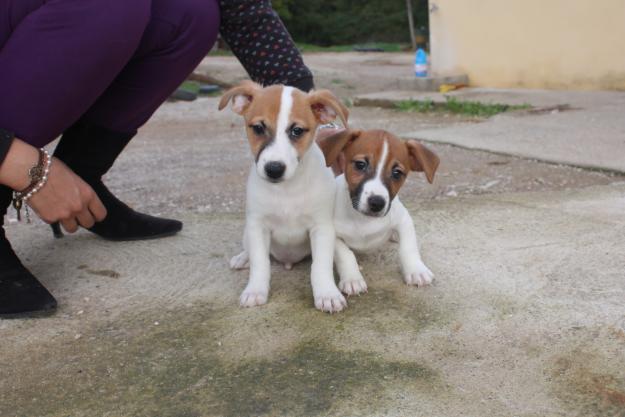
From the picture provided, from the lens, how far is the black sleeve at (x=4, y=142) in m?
1.70

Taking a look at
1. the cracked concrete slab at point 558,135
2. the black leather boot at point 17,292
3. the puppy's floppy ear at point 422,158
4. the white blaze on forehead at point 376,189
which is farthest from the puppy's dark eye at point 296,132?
the cracked concrete slab at point 558,135

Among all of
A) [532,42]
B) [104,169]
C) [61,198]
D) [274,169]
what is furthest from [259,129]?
[532,42]

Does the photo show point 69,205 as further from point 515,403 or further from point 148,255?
point 515,403

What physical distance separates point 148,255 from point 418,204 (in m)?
1.13

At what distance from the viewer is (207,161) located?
4.39 metres

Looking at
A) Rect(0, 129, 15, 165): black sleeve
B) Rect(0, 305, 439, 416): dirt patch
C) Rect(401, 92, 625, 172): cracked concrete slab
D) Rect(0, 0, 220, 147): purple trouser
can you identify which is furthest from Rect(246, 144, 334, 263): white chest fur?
Rect(401, 92, 625, 172): cracked concrete slab

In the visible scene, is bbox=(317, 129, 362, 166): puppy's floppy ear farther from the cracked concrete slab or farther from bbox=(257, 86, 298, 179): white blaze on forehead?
the cracked concrete slab

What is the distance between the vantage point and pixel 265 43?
241cm

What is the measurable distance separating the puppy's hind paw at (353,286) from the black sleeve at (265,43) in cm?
78

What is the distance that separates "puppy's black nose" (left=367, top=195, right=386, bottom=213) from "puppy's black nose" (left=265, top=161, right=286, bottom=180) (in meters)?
0.26

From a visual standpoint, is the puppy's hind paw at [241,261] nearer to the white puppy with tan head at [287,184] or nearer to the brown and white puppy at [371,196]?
the white puppy with tan head at [287,184]

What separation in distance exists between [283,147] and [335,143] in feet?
0.67

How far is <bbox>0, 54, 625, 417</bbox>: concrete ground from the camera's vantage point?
1.45 metres

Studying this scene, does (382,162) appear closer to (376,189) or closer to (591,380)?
(376,189)
